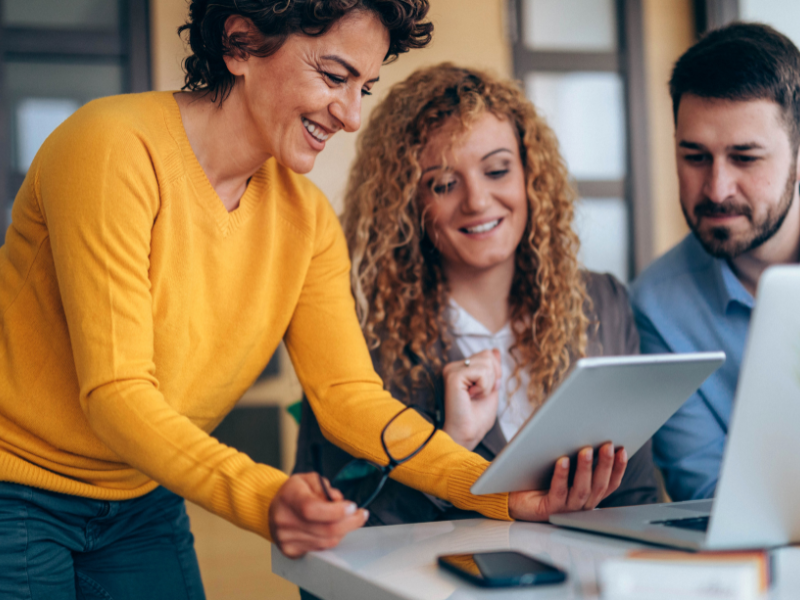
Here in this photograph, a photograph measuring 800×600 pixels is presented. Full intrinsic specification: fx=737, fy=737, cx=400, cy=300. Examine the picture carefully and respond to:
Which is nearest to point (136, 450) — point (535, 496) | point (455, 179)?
point (535, 496)

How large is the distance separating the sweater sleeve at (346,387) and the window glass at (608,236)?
271cm

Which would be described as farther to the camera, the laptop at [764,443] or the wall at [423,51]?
the wall at [423,51]

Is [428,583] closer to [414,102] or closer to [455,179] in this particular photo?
[455,179]

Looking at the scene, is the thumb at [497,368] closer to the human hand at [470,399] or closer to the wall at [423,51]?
the human hand at [470,399]

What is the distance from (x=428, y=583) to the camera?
23.5 inches

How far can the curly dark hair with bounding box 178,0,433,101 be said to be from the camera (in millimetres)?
967

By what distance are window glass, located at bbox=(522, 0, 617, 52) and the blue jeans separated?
3.08 metres

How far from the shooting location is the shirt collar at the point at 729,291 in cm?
153

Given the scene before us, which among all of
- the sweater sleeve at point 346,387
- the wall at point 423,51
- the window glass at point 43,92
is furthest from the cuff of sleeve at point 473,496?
the window glass at point 43,92

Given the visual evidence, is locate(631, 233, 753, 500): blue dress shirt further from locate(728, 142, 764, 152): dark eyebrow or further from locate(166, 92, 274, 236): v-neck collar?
locate(166, 92, 274, 236): v-neck collar

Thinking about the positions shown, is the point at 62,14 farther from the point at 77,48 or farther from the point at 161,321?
the point at 161,321

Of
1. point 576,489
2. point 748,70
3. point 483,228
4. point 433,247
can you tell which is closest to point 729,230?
point 748,70

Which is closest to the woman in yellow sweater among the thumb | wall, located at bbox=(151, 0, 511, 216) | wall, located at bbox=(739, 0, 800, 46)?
the thumb

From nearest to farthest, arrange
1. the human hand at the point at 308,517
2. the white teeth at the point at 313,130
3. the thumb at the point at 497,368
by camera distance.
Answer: the human hand at the point at 308,517 → the white teeth at the point at 313,130 → the thumb at the point at 497,368
